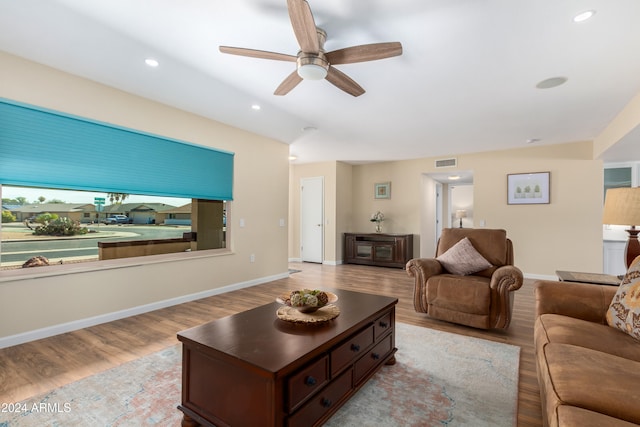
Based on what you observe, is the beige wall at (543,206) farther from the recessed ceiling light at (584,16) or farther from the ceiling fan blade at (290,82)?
the ceiling fan blade at (290,82)

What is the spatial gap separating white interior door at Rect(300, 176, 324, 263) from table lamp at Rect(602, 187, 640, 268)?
17.4ft

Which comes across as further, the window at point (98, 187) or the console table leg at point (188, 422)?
the window at point (98, 187)

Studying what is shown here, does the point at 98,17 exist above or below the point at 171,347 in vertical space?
above

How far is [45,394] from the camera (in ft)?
6.01

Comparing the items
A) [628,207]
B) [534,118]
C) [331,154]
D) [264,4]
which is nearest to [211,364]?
[264,4]

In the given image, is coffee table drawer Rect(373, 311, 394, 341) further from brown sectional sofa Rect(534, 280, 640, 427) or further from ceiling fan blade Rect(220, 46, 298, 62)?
ceiling fan blade Rect(220, 46, 298, 62)

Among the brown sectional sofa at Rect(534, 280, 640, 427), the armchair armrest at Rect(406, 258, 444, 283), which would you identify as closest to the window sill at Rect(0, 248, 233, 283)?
the armchair armrest at Rect(406, 258, 444, 283)

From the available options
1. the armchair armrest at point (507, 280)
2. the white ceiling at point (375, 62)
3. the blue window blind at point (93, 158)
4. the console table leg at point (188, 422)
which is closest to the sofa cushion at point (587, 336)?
the armchair armrest at point (507, 280)

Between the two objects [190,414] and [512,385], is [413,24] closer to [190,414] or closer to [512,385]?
[512,385]

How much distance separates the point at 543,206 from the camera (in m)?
5.41

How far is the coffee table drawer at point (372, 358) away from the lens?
1.83 metres

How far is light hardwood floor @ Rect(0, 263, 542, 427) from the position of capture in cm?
195

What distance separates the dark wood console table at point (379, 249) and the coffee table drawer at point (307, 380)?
200 inches

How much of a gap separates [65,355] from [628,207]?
4362mm
